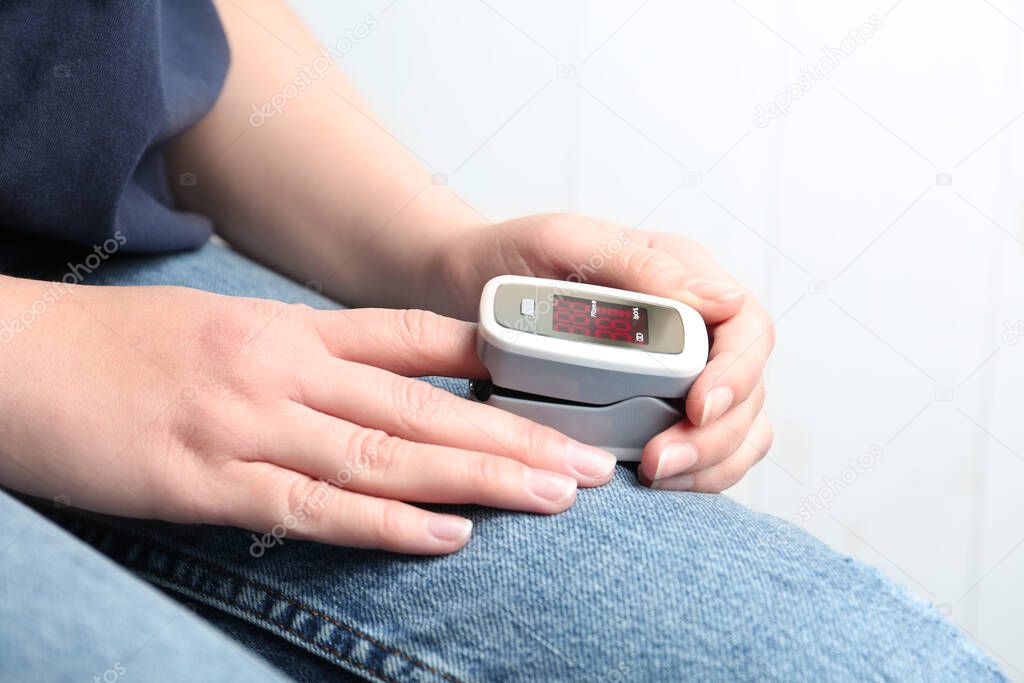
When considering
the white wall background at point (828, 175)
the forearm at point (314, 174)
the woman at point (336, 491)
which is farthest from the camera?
the white wall background at point (828, 175)

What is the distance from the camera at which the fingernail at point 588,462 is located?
56 cm

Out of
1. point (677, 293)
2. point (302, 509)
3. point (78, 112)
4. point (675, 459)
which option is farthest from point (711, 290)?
point (78, 112)

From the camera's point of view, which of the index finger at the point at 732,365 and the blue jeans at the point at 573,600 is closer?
the blue jeans at the point at 573,600

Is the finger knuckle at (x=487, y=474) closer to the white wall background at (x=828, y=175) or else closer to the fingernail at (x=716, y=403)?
the fingernail at (x=716, y=403)

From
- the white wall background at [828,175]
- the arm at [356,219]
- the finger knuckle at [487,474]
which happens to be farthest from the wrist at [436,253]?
the white wall background at [828,175]

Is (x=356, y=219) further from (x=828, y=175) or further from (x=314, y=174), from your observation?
(x=828, y=175)

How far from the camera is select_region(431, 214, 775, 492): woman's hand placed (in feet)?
1.95

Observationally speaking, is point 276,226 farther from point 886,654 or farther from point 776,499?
point 776,499

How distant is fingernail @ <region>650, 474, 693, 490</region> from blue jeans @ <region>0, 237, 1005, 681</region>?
0.04 meters

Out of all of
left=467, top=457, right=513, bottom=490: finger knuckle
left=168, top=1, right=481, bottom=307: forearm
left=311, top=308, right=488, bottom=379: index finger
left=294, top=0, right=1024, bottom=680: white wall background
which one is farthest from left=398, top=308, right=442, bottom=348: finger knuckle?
left=294, top=0, right=1024, bottom=680: white wall background

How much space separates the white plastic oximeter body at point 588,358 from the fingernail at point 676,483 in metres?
0.03

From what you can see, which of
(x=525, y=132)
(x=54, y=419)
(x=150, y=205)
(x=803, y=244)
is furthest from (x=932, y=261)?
(x=54, y=419)

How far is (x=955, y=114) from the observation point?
48.7 inches

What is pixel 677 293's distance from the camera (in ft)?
2.11
